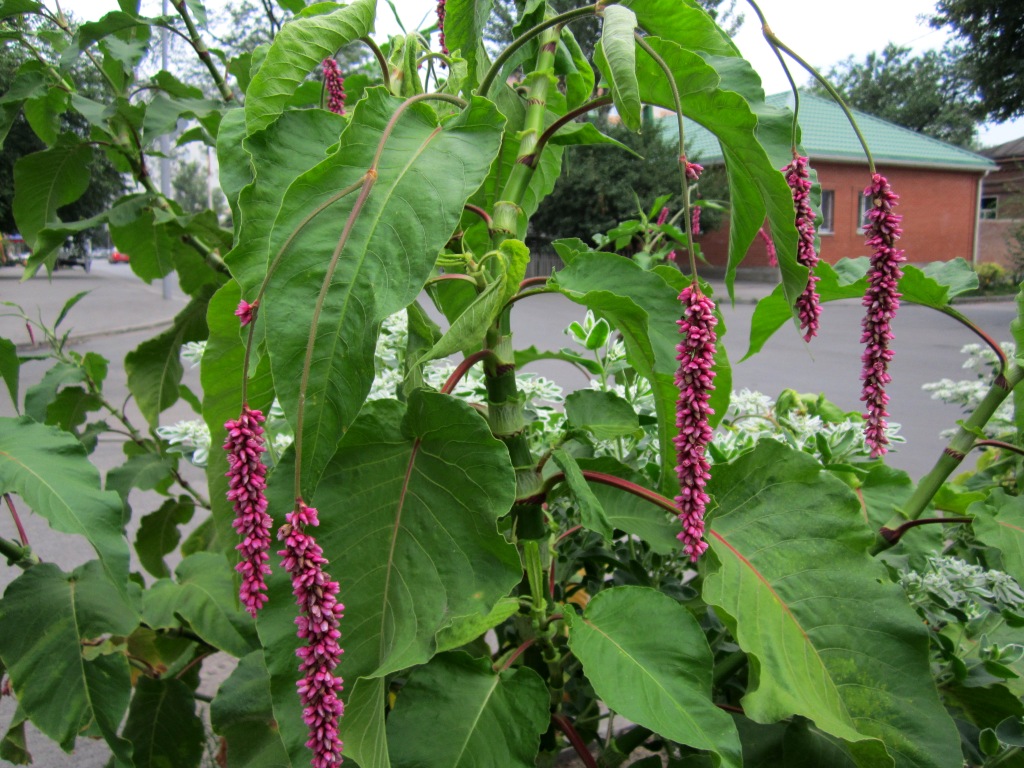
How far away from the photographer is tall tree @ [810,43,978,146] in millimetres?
42812

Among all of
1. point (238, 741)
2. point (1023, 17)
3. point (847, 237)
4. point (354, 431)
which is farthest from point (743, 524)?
point (847, 237)

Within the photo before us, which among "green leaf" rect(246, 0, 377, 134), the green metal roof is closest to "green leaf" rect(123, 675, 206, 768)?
"green leaf" rect(246, 0, 377, 134)

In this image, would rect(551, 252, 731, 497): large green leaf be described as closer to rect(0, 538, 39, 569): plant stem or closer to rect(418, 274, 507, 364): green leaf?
rect(418, 274, 507, 364): green leaf

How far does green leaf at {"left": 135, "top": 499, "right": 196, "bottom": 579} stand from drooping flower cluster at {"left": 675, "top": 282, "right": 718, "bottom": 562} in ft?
5.35

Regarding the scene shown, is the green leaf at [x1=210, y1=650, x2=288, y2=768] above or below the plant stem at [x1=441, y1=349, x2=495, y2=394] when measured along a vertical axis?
below

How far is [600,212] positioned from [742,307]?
7.00 meters

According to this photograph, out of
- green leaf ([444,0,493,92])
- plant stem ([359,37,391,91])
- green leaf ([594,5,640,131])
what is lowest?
green leaf ([594,5,640,131])

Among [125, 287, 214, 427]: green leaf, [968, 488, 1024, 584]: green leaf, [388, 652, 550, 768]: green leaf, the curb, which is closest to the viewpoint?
[388, 652, 550, 768]: green leaf

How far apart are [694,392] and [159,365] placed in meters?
1.47

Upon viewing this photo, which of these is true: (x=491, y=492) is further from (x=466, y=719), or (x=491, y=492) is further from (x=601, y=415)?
(x=601, y=415)

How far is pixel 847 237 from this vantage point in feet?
81.6

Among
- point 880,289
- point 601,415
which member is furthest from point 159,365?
point 880,289

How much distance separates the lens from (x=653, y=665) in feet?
3.43

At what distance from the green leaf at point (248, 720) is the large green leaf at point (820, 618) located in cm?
78
